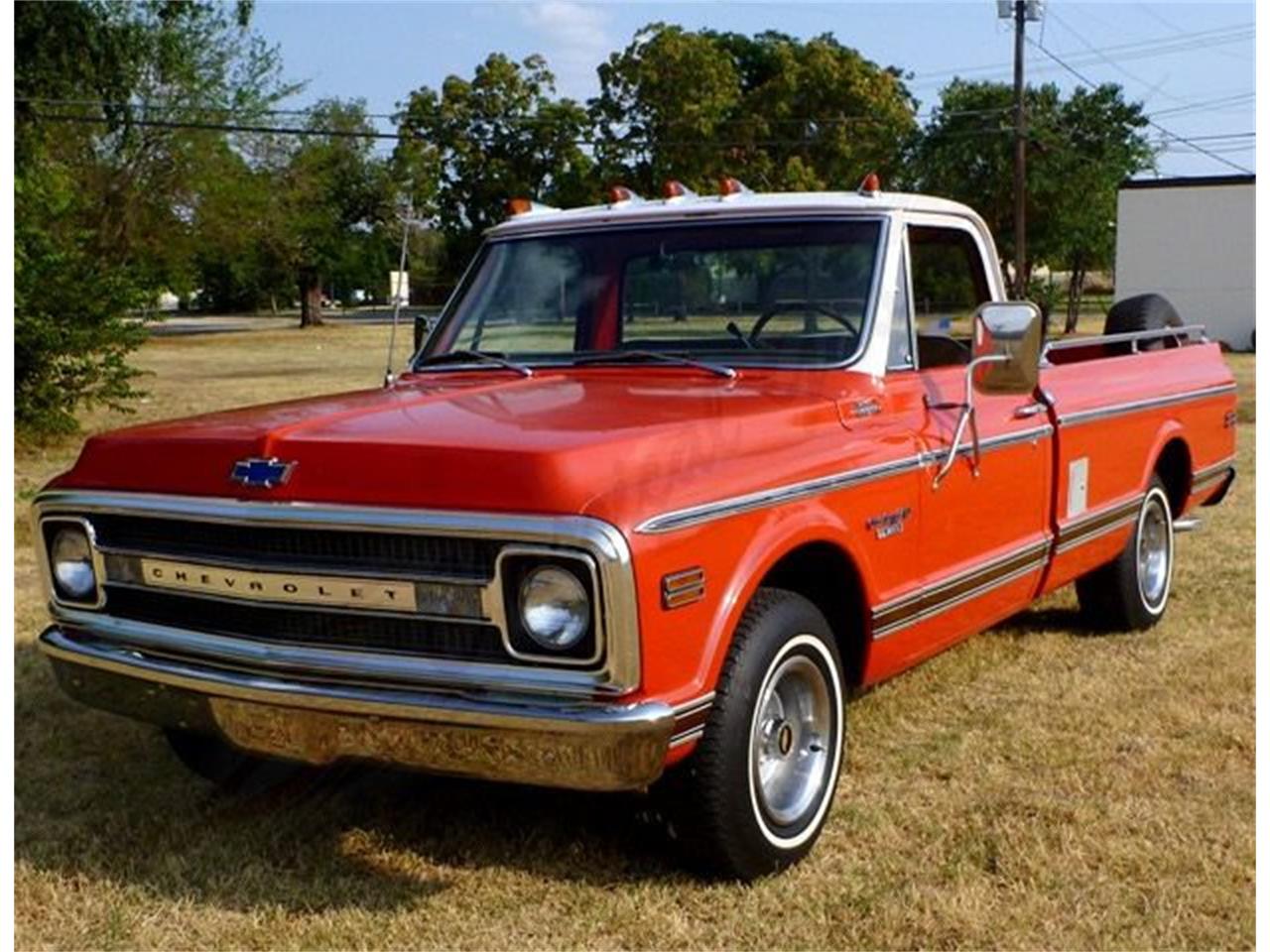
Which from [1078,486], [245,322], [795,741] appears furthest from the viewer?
[245,322]

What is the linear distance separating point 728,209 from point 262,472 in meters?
2.09

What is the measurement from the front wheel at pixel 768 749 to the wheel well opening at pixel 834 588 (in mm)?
155

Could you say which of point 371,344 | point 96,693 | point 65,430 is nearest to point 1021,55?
point 371,344

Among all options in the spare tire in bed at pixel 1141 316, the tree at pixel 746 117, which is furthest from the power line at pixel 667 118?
the spare tire in bed at pixel 1141 316

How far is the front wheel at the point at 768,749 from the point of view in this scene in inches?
150

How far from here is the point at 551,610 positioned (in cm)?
353

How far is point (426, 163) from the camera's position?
5034 cm

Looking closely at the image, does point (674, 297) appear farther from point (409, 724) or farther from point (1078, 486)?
point (409, 724)

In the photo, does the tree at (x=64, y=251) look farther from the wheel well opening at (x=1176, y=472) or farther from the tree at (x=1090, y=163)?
the tree at (x=1090, y=163)

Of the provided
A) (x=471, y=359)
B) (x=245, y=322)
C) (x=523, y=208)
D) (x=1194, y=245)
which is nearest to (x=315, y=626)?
(x=471, y=359)

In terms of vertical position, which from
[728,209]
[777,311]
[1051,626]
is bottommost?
[1051,626]

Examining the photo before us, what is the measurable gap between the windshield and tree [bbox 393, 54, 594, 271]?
4300cm

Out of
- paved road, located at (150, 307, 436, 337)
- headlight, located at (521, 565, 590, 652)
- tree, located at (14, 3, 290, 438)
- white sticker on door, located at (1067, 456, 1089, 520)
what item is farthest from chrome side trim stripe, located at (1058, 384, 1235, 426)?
paved road, located at (150, 307, 436, 337)

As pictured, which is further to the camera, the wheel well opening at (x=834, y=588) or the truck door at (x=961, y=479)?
the truck door at (x=961, y=479)
